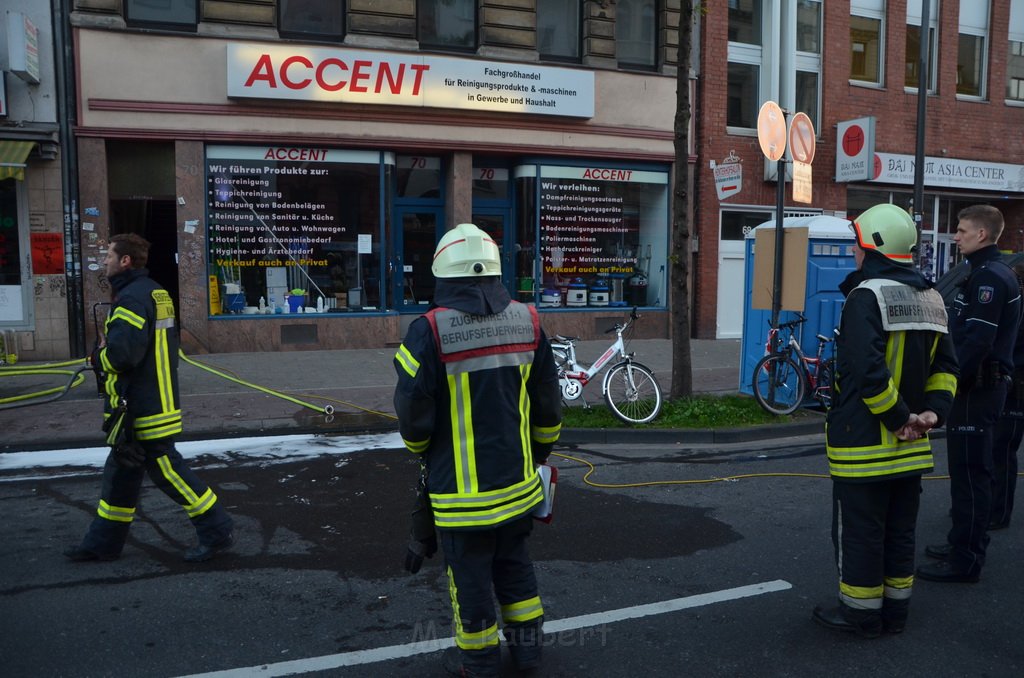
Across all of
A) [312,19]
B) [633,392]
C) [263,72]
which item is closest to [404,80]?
[312,19]

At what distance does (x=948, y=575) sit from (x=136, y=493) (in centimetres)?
459

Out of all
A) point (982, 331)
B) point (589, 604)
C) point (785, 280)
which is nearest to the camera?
point (589, 604)

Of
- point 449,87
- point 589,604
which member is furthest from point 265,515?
point 449,87

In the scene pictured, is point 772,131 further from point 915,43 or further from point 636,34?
point 915,43

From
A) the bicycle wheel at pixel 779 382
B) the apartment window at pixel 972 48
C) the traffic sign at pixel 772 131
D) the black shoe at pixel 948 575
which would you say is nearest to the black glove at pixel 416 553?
the black shoe at pixel 948 575

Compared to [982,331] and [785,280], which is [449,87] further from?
[982,331]

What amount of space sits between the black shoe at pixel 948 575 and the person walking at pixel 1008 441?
59cm

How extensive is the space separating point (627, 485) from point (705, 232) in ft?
34.2

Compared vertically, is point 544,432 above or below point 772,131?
below

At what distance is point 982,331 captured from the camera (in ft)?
16.1

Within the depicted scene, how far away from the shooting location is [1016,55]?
1970 centimetres

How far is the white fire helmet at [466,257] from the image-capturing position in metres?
3.42

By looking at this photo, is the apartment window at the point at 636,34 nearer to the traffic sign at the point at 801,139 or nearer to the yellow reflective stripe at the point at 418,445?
the traffic sign at the point at 801,139

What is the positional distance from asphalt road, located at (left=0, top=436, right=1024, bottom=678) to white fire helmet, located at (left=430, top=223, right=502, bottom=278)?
67.9 inches
